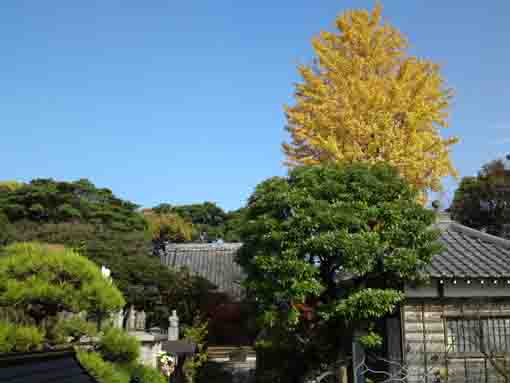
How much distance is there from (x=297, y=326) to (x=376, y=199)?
330 centimetres

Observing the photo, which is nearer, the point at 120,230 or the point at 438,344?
the point at 438,344

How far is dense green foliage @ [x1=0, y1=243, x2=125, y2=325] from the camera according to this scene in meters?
Answer: 5.25

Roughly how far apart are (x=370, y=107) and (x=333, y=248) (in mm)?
8710

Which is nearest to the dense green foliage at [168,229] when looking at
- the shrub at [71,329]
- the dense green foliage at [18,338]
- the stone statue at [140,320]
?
the stone statue at [140,320]

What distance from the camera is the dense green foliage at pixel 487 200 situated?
1026 inches

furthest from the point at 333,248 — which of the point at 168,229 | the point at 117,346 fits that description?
the point at 168,229

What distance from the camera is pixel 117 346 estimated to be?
5.97 metres

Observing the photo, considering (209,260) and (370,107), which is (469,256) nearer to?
(370,107)

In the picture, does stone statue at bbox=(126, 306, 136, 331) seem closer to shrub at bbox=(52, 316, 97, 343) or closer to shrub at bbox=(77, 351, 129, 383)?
shrub at bbox=(52, 316, 97, 343)

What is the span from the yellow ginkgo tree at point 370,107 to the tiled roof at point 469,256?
13.5ft

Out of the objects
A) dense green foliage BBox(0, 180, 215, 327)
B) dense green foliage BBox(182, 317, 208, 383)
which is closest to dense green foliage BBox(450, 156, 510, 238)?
dense green foliage BBox(0, 180, 215, 327)

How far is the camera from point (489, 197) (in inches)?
1043

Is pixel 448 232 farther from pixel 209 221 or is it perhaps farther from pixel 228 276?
pixel 209 221

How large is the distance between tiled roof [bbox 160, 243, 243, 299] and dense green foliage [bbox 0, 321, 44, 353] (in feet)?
58.9
